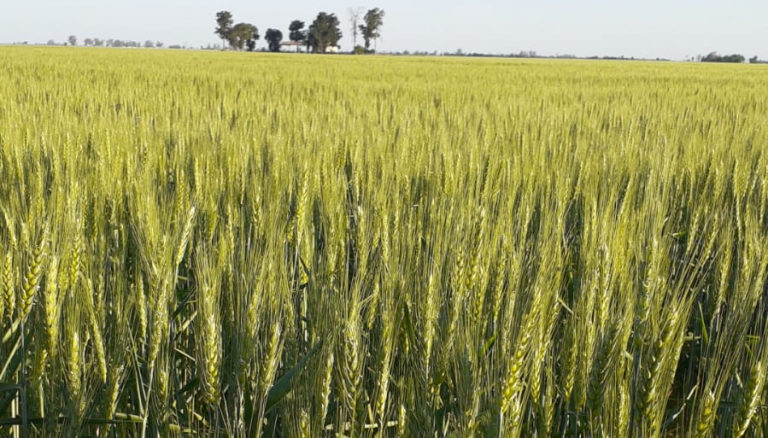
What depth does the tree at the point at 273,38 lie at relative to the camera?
267 feet

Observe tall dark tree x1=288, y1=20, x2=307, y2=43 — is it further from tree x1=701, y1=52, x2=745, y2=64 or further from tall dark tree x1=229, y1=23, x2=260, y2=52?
tree x1=701, y1=52, x2=745, y2=64

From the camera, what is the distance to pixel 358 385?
41.9 inches

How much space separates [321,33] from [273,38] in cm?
975

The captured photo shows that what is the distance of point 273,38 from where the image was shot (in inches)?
3214

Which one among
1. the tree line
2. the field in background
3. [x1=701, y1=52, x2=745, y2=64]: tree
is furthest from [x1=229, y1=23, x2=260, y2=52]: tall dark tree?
the field in background

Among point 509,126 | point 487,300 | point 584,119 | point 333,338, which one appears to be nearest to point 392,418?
point 487,300

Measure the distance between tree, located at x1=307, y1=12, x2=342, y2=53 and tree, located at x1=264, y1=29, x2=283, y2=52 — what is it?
21.8ft

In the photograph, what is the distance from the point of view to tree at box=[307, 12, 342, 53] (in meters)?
74.3

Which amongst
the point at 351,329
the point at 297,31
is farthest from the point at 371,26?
the point at 351,329

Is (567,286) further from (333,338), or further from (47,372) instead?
(47,372)

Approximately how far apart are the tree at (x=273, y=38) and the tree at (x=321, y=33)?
21.8ft

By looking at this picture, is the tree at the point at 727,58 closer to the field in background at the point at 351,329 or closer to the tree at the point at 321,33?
the tree at the point at 321,33

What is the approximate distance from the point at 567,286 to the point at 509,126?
2.63 metres

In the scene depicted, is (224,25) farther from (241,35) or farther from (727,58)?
(727,58)
